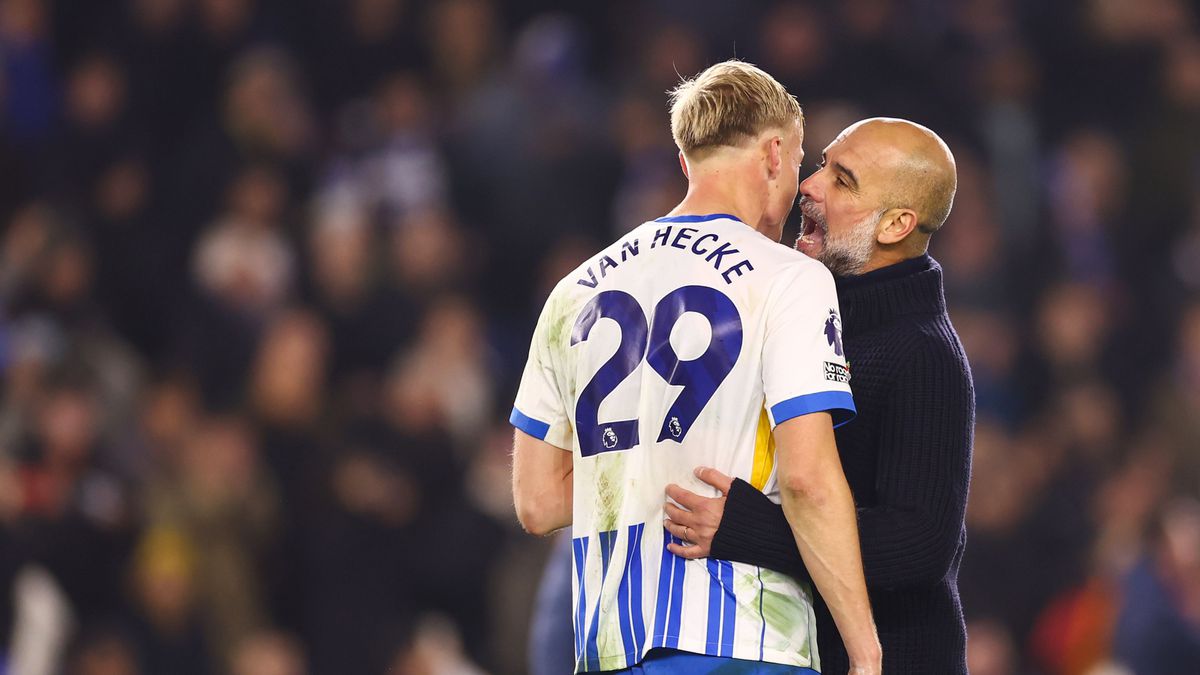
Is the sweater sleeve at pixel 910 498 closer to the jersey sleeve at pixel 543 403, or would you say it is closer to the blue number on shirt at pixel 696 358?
the blue number on shirt at pixel 696 358

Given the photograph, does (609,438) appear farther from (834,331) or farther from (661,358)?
(834,331)

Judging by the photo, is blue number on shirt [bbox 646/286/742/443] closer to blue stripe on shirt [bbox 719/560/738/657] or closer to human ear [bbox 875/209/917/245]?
blue stripe on shirt [bbox 719/560/738/657]

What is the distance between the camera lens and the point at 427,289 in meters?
9.17

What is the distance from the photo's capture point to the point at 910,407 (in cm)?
348

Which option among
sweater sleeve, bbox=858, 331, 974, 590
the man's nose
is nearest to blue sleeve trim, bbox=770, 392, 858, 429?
sweater sleeve, bbox=858, 331, 974, 590

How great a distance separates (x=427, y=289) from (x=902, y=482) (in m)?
5.97

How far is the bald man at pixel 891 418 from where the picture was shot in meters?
3.33

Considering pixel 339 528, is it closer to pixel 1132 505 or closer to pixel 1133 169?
pixel 1132 505

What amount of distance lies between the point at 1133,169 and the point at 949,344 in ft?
21.8

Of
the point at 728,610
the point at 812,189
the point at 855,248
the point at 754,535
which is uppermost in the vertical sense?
the point at 812,189

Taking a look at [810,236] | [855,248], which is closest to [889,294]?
[855,248]

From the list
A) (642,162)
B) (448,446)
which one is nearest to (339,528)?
(448,446)

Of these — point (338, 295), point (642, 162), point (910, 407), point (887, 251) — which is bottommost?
point (910, 407)

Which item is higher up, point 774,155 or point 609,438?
point 774,155
